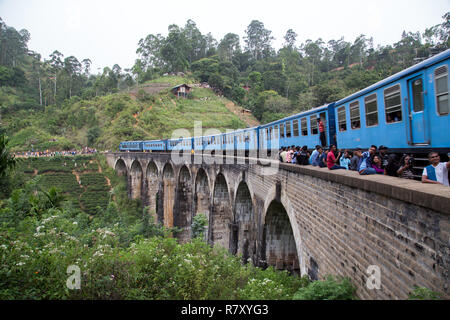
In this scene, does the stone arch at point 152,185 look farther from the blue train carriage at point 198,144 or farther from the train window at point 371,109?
the train window at point 371,109

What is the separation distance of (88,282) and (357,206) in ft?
16.8

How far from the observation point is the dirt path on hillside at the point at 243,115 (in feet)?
185

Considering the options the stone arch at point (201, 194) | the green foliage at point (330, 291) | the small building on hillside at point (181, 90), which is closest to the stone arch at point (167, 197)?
the stone arch at point (201, 194)

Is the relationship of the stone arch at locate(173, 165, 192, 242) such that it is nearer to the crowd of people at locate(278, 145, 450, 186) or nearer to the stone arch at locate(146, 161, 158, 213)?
the stone arch at locate(146, 161, 158, 213)

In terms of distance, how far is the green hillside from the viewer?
156 ft

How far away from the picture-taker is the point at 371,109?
686 centimetres

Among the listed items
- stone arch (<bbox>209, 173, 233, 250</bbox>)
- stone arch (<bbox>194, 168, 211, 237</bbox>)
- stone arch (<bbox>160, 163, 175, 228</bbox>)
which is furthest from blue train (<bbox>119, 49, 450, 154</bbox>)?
stone arch (<bbox>160, 163, 175, 228</bbox>)

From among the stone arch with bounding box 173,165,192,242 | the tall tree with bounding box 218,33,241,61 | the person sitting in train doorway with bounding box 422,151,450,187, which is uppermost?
the tall tree with bounding box 218,33,241,61

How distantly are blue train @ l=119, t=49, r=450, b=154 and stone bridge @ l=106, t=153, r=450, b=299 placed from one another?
1.33 metres

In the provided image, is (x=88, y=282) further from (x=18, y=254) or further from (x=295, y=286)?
(x=295, y=286)

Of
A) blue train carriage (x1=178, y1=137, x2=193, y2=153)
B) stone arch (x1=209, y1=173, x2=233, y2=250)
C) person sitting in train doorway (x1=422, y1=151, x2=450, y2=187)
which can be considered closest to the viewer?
person sitting in train doorway (x1=422, y1=151, x2=450, y2=187)

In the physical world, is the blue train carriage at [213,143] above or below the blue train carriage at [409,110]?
above

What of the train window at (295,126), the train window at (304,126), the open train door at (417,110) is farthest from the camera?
the train window at (295,126)

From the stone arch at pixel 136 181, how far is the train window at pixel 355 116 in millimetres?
30031
